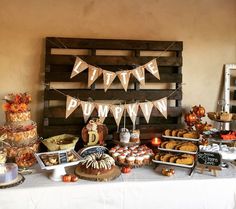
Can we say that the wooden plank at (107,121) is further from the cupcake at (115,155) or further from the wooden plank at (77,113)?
the cupcake at (115,155)

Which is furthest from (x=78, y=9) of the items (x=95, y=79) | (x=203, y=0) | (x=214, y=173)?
(x=214, y=173)

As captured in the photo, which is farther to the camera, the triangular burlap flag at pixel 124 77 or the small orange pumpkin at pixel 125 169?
the triangular burlap flag at pixel 124 77

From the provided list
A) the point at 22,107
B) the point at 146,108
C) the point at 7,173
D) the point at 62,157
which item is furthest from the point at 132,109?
the point at 7,173

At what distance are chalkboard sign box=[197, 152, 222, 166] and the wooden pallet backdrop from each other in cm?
60

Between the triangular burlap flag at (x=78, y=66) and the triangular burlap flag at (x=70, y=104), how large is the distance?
194mm

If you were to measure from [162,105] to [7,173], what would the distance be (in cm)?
126

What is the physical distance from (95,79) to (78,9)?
61cm

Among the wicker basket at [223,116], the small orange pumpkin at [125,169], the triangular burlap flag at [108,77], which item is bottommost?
the small orange pumpkin at [125,169]

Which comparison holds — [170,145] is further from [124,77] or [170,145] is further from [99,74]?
[99,74]

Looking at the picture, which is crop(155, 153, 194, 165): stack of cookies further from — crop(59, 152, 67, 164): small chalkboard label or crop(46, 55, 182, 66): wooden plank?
crop(46, 55, 182, 66): wooden plank

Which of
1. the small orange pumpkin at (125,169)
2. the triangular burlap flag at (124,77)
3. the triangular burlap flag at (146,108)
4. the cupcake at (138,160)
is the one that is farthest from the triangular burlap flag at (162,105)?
the small orange pumpkin at (125,169)

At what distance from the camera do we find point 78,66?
7.04 ft

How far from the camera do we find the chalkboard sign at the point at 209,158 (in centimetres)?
175

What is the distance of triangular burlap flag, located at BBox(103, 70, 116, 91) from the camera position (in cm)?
215
